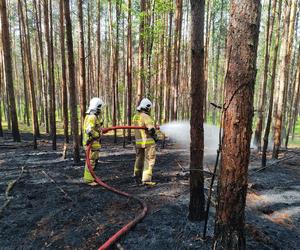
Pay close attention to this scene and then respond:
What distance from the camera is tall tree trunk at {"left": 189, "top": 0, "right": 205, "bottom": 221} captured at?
3654 millimetres

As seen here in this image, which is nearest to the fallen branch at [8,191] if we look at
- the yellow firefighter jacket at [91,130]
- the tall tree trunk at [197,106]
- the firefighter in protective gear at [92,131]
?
the firefighter in protective gear at [92,131]

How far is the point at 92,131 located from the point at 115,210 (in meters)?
2.37

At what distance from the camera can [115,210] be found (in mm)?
4812

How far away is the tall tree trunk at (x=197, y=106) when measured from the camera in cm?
365

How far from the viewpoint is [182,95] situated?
2620 centimetres

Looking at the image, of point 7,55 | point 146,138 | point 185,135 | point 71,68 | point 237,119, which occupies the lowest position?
point 185,135

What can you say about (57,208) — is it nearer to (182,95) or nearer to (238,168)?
(238,168)

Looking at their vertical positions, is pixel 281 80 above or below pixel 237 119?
above

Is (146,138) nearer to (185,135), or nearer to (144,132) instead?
(144,132)

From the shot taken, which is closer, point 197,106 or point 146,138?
point 197,106

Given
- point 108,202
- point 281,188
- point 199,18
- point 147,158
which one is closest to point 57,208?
point 108,202

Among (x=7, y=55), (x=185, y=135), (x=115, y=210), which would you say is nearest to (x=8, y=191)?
(x=115, y=210)

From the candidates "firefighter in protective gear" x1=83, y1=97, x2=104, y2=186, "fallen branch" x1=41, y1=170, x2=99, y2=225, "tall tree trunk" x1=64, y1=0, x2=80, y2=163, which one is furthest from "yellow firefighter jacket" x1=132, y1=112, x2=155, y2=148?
"tall tree trunk" x1=64, y1=0, x2=80, y2=163

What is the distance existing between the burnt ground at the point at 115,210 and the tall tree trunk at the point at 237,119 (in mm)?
930
